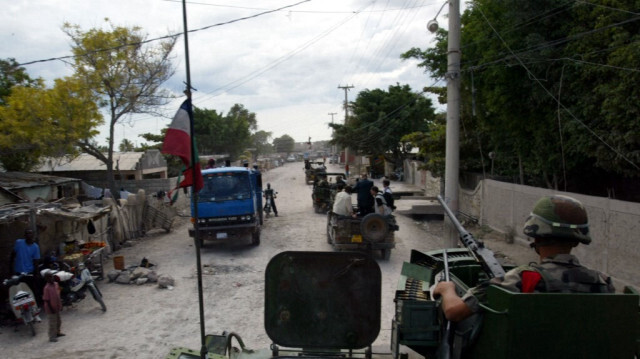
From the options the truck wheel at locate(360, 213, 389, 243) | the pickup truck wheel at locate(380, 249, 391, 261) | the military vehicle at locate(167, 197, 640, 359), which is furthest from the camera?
the pickup truck wheel at locate(380, 249, 391, 261)

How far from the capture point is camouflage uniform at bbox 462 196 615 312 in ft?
7.52

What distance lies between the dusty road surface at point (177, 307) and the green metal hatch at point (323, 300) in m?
0.94

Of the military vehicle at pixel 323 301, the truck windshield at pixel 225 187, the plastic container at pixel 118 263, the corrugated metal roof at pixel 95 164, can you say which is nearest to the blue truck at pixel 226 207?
the truck windshield at pixel 225 187

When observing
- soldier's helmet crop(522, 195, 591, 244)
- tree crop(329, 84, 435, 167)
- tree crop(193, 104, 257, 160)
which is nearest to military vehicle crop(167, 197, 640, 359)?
soldier's helmet crop(522, 195, 591, 244)

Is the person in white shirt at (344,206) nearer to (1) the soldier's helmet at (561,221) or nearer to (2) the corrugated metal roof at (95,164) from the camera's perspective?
(1) the soldier's helmet at (561,221)

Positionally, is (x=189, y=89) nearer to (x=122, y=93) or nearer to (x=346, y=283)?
(x=346, y=283)

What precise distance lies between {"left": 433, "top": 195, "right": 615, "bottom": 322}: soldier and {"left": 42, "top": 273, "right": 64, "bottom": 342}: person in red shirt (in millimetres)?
6050

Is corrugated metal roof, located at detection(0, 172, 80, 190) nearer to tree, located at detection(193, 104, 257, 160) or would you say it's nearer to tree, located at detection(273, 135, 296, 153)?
tree, located at detection(193, 104, 257, 160)

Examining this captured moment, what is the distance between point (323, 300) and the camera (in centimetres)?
289

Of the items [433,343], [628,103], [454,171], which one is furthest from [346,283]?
[628,103]

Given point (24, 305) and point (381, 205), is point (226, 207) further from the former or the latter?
point (24, 305)

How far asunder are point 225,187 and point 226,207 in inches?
30.5

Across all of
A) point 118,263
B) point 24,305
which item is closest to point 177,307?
point 24,305

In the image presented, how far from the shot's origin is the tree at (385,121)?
118 feet
